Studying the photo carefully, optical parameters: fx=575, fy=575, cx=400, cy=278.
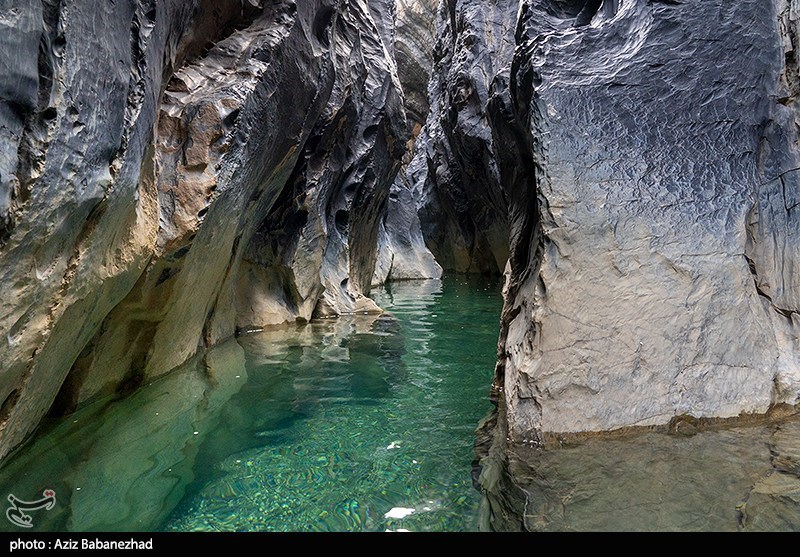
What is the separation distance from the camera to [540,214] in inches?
140

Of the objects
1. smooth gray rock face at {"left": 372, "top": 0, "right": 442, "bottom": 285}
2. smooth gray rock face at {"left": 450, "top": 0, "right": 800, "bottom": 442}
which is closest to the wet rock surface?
smooth gray rock face at {"left": 450, "top": 0, "right": 800, "bottom": 442}

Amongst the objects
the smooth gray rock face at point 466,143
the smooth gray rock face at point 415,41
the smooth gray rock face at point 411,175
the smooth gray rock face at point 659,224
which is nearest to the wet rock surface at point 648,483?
the smooth gray rock face at point 659,224

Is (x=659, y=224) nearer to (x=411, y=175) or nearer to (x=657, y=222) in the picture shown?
(x=657, y=222)

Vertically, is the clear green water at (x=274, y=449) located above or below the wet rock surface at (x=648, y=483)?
below

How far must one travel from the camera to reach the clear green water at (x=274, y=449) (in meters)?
2.49

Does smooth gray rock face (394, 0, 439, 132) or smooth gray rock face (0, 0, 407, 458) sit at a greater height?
smooth gray rock face (394, 0, 439, 132)

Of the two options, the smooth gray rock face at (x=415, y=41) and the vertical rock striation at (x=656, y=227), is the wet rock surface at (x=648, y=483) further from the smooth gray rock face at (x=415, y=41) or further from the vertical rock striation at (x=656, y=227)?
the smooth gray rock face at (x=415, y=41)

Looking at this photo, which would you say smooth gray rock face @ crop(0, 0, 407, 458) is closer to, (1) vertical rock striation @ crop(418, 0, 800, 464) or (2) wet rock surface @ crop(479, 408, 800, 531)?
(2) wet rock surface @ crop(479, 408, 800, 531)

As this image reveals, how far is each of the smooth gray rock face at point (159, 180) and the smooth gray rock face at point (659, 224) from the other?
2.45 metres

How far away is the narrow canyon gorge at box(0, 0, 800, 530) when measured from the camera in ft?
8.32

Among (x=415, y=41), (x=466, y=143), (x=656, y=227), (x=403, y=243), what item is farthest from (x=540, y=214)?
(x=415, y=41)

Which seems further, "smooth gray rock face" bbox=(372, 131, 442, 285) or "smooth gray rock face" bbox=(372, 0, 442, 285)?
"smooth gray rock face" bbox=(372, 0, 442, 285)

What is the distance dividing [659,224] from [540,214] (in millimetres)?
692

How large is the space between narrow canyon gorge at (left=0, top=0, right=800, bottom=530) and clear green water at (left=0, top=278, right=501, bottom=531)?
203 millimetres
